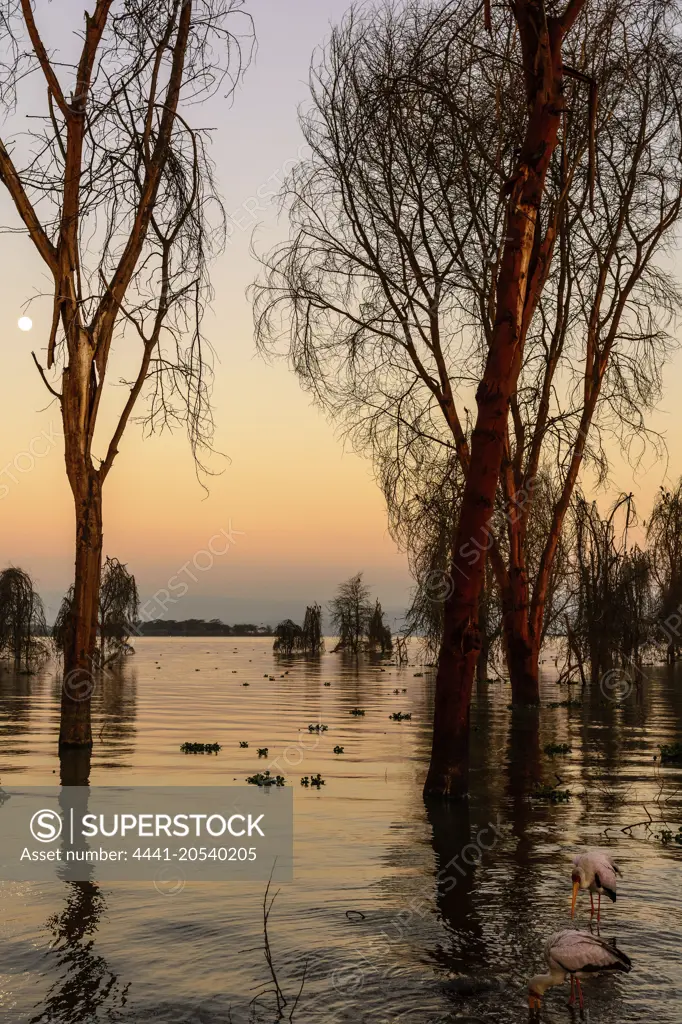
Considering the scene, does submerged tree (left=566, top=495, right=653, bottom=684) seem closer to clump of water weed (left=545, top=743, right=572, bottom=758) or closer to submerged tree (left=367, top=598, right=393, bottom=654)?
clump of water weed (left=545, top=743, right=572, bottom=758)

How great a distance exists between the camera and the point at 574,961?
16.2 ft

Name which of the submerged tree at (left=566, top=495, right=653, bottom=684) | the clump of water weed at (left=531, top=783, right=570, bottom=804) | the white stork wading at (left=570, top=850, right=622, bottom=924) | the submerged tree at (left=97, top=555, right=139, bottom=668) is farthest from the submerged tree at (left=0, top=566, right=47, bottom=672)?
the white stork wading at (left=570, top=850, right=622, bottom=924)

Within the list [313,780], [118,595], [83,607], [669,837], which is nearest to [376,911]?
[669,837]

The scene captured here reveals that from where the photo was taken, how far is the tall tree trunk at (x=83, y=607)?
14000 millimetres

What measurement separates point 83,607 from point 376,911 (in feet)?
26.9

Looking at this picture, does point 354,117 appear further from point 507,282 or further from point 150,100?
point 507,282

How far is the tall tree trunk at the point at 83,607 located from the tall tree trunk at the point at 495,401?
576 cm

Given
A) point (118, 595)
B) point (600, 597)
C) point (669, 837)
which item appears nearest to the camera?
point (669, 837)

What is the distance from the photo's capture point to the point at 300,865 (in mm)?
8203

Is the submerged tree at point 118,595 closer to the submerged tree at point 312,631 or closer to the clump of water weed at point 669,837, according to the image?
the submerged tree at point 312,631

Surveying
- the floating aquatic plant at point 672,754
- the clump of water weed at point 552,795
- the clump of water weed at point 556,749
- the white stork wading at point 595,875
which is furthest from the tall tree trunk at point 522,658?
the white stork wading at point 595,875

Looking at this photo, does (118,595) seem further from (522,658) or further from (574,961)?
(574,961)

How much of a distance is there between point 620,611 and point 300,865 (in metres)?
25.1

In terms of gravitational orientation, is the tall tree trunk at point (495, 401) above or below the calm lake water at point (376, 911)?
above
